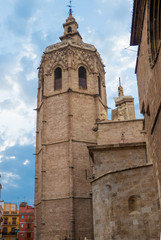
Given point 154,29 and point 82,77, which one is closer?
point 154,29

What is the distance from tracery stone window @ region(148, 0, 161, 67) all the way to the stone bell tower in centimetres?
1178

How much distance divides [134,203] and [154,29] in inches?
273

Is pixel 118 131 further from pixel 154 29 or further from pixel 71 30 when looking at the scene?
pixel 71 30

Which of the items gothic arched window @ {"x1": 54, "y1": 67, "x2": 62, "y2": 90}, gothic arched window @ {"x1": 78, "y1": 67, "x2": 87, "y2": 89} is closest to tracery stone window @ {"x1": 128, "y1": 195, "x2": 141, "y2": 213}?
gothic arched window @ {"x1": 78, "y1": 67, "x2": 87, "y2": 89}

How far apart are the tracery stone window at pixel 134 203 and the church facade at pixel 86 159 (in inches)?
1.5

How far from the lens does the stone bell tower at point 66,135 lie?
22250 millimetres

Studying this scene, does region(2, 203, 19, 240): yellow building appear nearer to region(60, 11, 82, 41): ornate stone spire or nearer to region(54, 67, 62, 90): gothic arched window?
region(54, 67, 62, 90): gothic arched window

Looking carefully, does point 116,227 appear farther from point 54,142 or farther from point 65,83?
point 65,83

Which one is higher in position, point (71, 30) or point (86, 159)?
point (71, 30)

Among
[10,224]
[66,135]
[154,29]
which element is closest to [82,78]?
[66,135]

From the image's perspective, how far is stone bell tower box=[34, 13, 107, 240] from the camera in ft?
73.0

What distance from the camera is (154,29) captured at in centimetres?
912

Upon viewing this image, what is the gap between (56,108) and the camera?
1044 inches

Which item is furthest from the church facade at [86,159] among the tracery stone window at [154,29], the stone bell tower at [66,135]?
the tracery stone window at [154,29]
